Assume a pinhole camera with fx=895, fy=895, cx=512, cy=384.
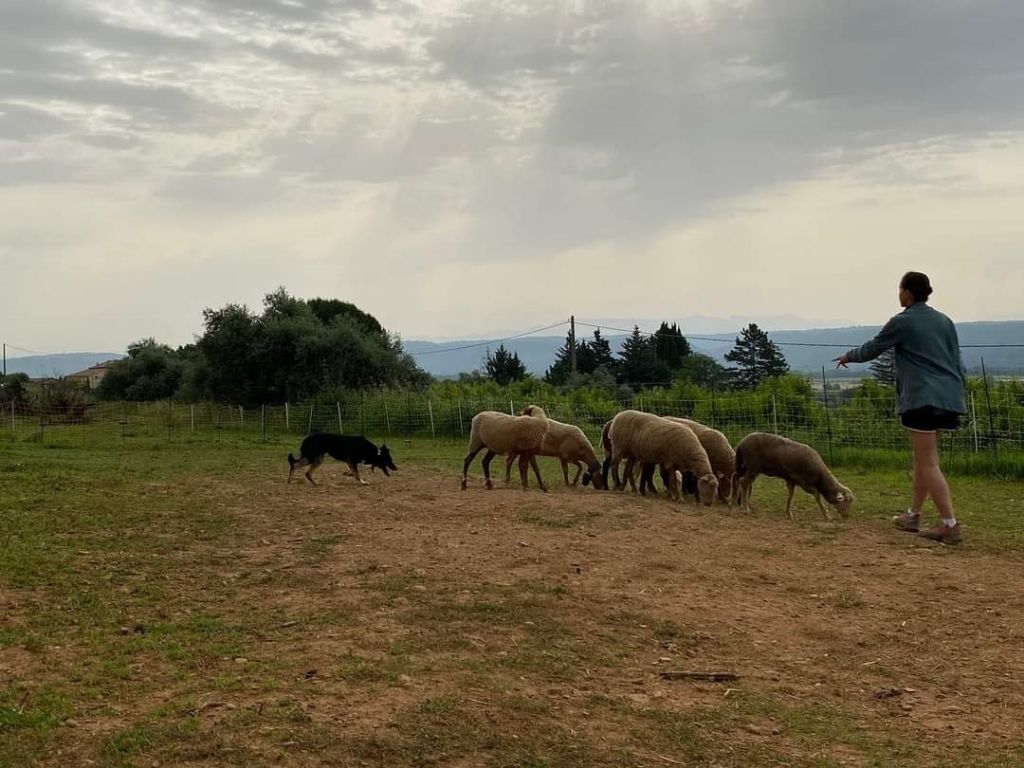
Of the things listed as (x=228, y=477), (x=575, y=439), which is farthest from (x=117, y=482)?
(x=575, y=439)

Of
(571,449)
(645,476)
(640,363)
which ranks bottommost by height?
(645,476)

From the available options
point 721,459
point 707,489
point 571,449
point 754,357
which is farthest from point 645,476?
point 754,357

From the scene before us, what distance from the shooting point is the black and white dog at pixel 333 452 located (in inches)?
588

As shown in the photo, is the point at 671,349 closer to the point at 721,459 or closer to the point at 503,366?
the point at 503,366

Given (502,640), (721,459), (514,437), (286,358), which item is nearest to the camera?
(502,640)

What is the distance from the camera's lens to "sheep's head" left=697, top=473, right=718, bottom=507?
12344mm

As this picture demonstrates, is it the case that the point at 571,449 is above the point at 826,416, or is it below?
below

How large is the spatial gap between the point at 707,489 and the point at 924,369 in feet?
14.0

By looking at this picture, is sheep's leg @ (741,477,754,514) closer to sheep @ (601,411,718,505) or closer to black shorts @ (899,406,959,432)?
sheep @ (601,411,718,505)

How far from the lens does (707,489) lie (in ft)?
40.5

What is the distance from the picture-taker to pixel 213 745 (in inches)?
157

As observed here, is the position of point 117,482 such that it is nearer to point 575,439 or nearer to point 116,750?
point 575,439

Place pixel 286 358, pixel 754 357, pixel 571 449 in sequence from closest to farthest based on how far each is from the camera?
1. pixel 571 449
2. pixel 286 358
3. pixel 754 357

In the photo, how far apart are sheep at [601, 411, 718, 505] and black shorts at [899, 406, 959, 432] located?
3.96m
